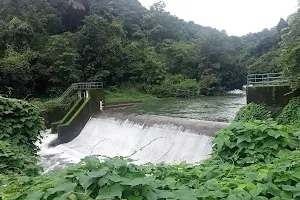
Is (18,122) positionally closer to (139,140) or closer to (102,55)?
(139,140)

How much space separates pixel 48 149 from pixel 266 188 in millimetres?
12272

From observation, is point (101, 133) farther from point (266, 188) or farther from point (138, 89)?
point (138, 89)

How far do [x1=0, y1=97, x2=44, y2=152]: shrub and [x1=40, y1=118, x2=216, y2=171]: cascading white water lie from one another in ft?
8.37

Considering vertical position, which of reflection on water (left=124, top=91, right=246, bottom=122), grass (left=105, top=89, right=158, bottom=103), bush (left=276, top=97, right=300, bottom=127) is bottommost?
reflection on water (left=124, top=91, right=246, bottom=122)

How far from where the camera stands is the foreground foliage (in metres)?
1.82

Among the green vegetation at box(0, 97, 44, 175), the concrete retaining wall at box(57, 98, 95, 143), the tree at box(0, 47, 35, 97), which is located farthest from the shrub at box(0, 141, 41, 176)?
the tree at box(0, 47, 35, 97)

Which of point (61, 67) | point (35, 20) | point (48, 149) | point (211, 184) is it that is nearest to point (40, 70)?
point (61, 67)

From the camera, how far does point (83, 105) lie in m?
16.1

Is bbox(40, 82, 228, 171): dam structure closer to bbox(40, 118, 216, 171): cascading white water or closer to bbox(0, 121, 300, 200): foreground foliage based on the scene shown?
bbox(40, 118, 216, 171): cascading white water

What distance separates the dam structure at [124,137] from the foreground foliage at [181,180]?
134 inches

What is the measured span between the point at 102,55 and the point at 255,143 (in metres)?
23.1

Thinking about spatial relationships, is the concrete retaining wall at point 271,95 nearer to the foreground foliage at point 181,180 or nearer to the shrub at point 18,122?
the foreground foliage at point 181,180

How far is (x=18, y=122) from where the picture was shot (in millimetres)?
4992

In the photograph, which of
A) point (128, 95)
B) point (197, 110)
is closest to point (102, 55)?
point (128, 95)
